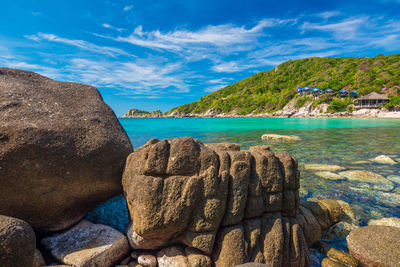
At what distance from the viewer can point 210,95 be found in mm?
171875

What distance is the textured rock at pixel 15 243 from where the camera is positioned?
7.55 ft

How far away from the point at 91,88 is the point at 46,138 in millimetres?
2366

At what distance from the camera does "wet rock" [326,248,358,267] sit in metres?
4.13

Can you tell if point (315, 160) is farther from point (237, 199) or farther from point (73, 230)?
point (73, 230)

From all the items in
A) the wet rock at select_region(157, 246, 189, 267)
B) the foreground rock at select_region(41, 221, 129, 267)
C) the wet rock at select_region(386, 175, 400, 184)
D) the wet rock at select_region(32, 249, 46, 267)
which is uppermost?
the wet rock at select_region(32, 249, 46, 267)

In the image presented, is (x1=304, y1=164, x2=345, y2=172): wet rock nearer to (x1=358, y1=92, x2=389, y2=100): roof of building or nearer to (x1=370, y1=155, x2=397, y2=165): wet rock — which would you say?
(x1=370, y1=155, x2=397, y2=165): wet rock

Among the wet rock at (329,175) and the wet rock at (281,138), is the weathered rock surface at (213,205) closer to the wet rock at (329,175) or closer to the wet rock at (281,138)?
the wet rock at (329,175)

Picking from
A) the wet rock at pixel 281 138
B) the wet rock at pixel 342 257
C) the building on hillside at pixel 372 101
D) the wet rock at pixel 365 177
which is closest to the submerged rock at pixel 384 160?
the wet rock at pixel 365 177

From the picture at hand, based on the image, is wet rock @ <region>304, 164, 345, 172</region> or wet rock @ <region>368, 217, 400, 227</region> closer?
wet rock @ <region>368, 217, 400, 227</region>

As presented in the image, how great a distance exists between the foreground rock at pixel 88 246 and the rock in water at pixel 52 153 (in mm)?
365

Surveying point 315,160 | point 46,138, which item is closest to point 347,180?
point 315,160

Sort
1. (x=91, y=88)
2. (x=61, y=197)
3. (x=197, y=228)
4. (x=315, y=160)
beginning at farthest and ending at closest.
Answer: (x=315, y=160) → (x=91, y=88) → (x=61, y=197) → (x=197, y=228)

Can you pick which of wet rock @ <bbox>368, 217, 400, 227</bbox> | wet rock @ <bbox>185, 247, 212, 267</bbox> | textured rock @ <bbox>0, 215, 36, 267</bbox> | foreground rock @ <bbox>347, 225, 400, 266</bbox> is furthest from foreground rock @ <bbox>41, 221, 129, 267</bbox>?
wet rock @ <bbox>368, 217, 400, 227</bbox>

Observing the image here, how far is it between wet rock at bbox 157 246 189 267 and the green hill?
9223 centimetres
